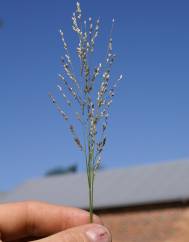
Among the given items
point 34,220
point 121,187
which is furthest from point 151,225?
point 34,220

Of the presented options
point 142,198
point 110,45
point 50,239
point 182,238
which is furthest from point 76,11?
point 142,198

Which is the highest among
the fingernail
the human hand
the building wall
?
the fingernail

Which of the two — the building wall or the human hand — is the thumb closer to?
the human hand

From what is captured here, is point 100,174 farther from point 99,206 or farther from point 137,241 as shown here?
point 137,241

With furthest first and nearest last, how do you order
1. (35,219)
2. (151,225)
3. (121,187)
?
(121,187), (151,225), (35,219)

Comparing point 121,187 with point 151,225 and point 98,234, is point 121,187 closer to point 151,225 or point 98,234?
point 151,225

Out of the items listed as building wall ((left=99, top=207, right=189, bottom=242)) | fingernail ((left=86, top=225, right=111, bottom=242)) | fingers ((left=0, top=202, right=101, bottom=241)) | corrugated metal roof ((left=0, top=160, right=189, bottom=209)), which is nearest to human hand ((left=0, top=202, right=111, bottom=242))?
fingers ((left=0, top=202, right=101, bottom=241))
